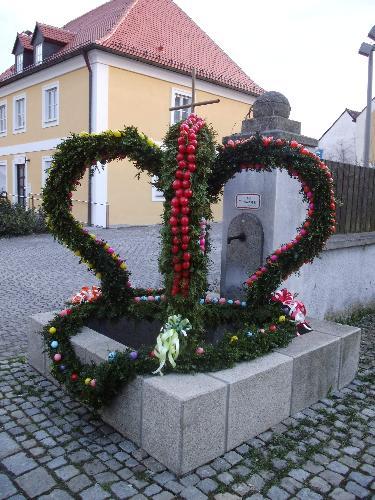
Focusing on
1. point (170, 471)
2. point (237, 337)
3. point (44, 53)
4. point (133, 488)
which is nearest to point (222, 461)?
point (170, 471)

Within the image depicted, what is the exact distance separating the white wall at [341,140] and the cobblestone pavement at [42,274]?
2650 centimetres

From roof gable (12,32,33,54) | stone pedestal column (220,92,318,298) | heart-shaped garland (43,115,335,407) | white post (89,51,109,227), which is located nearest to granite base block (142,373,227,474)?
heart-shaped garland (43,115,335,407)

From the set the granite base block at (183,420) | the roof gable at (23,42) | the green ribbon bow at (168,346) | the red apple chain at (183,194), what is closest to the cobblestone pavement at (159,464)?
the granite base block at (183,420)

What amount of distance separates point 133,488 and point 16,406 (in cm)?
147

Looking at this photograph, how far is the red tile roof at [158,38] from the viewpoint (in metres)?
17.8

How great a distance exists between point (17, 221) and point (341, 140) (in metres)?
31.7

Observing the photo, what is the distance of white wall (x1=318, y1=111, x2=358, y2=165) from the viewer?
3834 centimetres

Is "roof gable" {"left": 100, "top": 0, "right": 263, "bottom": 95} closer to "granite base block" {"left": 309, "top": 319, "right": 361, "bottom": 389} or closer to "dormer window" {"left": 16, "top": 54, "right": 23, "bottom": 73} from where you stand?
"dormer window" {"left": 16, "top": 54, "right": 23, "bottom": 73}

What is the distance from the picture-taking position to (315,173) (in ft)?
13.6

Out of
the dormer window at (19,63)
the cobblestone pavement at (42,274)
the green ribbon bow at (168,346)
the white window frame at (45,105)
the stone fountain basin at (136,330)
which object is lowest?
the cobblestone pavement at (42,274)

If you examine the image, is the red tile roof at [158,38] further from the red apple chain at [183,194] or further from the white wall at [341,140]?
the white wall at [341,140]

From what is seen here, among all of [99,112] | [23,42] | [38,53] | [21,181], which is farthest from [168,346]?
[23,42]

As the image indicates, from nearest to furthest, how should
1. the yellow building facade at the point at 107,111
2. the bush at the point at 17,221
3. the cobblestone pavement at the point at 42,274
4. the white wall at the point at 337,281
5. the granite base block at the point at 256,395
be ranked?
the granite base block at the point at 256,395, the white wall at the point at 337,281, the cobblestone pavement at the point at 42,274, the bush at the point at 17,221, the yellow building facade at the point at 107,111

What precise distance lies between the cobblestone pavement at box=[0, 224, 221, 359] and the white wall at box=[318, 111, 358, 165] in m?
26.5
